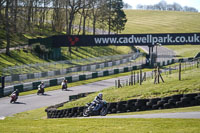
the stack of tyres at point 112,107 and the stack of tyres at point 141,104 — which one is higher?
the stack of tyres at point 141,104

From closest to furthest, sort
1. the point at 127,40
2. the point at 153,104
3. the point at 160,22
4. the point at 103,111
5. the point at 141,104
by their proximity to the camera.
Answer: the point at 153,104 → the point at 141,104 → the point at 103,111 → the point at 127,40 → the point at 160,22

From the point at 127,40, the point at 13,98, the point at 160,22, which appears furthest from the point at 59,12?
the point at 160,22

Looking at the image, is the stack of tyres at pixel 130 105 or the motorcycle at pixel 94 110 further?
the motorcycle at pixel 94 110

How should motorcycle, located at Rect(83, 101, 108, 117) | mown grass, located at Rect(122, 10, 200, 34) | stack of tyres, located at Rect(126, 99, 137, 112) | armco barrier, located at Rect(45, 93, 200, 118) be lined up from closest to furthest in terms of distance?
armco barrier, located at Rect(45, 93, 200, 118) < stack of tyres, located at Rect(126, 99, 137, 112) < motorcycle, located at Rect(83, 101, 108, 117) < mown grass, located at Rect(122, 10, 200, 34)

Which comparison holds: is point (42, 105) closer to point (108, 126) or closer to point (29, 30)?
point (108, 126)

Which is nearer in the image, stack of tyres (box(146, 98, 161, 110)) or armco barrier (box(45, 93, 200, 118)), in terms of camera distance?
armco barrier (box(45, 93, 200, 118))

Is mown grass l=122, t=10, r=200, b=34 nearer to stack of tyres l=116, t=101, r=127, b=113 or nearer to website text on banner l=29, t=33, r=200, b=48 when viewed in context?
website text on banner l=29, t=33, r=200, b=48

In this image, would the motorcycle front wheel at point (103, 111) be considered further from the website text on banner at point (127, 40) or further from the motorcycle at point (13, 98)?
the website text on banner at point (127, 40)

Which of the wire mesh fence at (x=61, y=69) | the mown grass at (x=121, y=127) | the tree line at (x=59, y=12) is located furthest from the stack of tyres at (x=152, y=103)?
the tree line at (x=59, y=12)

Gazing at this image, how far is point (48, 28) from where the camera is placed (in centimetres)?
8681

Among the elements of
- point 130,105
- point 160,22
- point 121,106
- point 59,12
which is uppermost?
point 59,12

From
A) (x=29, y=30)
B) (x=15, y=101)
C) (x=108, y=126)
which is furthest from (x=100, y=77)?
(x=108, y=126)

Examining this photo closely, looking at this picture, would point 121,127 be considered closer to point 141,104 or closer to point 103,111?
point 141,104

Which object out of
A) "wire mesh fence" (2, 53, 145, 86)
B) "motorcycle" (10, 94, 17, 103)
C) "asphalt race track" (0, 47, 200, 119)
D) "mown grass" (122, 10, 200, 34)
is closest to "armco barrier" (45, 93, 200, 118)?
"asphalt race track" (0, 47, 200, 119)
